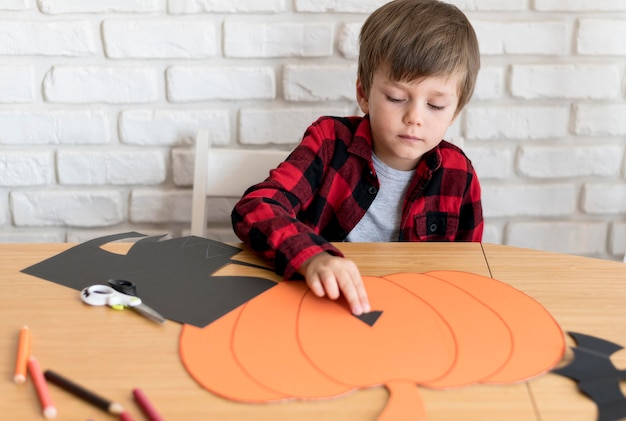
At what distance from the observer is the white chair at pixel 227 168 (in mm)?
1199

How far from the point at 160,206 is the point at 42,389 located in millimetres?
828

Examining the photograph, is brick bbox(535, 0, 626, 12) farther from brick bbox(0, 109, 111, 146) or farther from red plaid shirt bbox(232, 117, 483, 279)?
brick bbox(0, 109, 111, 146)

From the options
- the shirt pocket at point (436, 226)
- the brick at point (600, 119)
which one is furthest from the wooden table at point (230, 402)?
the brick at point (600, 119)

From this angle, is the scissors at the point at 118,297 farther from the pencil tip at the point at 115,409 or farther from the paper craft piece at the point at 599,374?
the paper craft piece at the point at 599,374

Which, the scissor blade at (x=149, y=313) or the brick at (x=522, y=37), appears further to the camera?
the brick at (x=522, y=37)

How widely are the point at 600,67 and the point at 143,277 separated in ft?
3.24

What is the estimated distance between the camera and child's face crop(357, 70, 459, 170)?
1.04m

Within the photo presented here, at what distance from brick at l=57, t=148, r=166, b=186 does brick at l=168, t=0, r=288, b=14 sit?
10.9 inches

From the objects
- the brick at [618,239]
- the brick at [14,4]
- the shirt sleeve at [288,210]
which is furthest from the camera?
the brick at [618,239]

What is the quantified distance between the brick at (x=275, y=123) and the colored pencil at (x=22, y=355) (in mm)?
734

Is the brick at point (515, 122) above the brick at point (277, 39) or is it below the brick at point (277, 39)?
below

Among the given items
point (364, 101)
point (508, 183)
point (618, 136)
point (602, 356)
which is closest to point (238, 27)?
point (364, 101)

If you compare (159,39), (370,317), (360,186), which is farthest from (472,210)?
(159,39)

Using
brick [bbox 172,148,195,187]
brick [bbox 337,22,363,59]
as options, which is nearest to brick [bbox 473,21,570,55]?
brick [bbox 337,22,363,59]
